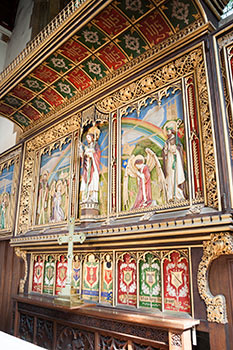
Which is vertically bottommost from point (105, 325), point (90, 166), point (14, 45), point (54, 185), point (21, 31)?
point (105, 325)

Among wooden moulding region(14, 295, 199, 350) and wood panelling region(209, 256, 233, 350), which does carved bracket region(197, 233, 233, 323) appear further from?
wooden moulding region(14, 295, 199, 350)

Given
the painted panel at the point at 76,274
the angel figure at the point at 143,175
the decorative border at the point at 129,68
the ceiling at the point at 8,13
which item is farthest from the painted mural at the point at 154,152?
the ceiling at the point at 8,13

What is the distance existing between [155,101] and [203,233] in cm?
206

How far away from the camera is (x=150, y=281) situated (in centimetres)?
371

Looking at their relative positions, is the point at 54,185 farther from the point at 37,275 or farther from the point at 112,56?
the point at 112,56

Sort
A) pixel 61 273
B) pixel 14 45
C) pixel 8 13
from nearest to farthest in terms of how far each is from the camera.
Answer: pixel 61 273
pixel 14 45
pixel 8 13

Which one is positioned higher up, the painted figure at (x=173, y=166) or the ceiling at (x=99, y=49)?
the ceiling at (x=99, y=49)

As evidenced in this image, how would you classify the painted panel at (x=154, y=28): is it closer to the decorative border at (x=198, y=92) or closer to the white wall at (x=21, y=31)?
the decorative border at (x=198, y=92)

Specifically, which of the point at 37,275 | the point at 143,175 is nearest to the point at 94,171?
the point at 143,175

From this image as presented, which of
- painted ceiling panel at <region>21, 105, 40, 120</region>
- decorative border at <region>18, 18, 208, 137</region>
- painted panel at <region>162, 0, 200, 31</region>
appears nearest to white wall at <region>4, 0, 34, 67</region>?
painted ceiling panel at <region>21, 105, 40, 120</region>

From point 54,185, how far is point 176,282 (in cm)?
324

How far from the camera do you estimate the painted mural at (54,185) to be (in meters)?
5.54

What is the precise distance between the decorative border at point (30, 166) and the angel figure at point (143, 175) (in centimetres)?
194

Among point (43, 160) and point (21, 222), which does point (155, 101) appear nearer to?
point (43, 160)
